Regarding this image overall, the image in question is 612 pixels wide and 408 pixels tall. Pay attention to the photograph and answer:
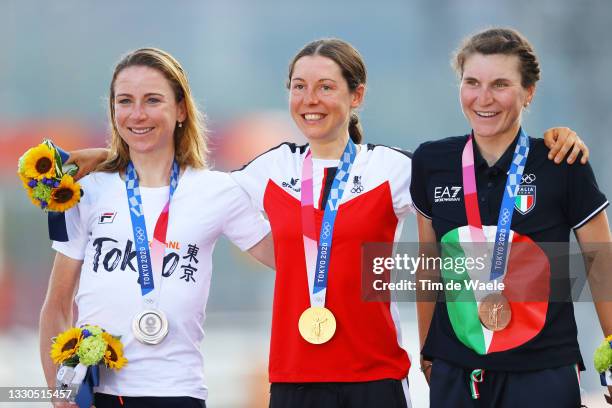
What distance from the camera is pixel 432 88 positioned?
10.1 metres

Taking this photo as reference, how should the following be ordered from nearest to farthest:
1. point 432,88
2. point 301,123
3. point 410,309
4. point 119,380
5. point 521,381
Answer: point 521,381 < point 119,380 < point 301,123 < point 410,309 < point 432,88

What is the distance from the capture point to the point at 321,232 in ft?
10.2

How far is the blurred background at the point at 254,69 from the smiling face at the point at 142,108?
19.1 ft

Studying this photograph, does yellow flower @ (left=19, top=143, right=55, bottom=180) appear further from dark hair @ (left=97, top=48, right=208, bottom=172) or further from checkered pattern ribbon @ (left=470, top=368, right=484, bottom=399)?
checkered pattern ribbon @ (left=470, top=368, right=484, bottom=399)

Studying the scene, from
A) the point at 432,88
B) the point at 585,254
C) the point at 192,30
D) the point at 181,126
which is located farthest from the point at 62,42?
the point at 585,254

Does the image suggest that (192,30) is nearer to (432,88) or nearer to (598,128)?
(432,88)

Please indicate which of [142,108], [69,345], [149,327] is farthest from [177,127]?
[69,345]

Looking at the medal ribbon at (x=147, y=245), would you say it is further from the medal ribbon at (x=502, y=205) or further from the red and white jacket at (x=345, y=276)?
the medal ribbon at (x=502, y=205)

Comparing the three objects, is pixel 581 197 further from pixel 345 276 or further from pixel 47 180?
pixel 47 180

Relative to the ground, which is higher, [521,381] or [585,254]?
[585,254]

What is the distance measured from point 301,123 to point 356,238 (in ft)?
1.40

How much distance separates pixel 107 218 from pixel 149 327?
1.30 feet

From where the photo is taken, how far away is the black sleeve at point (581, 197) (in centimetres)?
283

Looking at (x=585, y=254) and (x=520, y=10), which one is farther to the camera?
(x=520, y=10)
